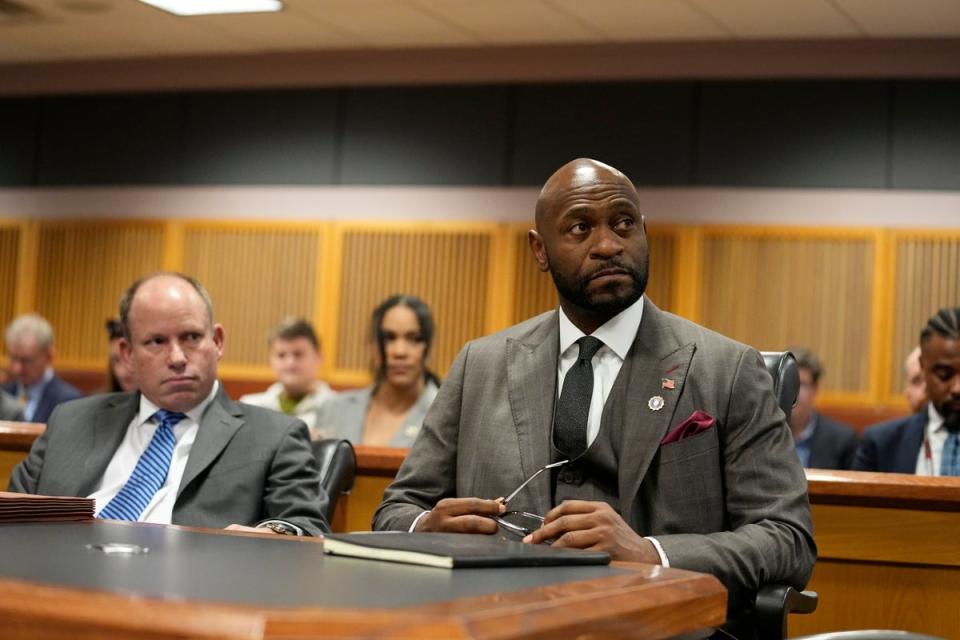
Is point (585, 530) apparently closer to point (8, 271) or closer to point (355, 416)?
point (355, 416)

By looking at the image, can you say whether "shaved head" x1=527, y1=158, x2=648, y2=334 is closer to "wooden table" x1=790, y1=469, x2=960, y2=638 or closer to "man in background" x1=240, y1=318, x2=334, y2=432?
"wooden table" x1=790, y1=469, x2=960, y2=638

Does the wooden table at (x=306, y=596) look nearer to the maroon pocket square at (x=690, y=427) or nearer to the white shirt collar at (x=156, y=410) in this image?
the maroon pocket square at (x=690, y=427)

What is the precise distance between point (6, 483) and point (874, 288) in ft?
15.5

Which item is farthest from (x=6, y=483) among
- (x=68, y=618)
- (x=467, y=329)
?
(x=467, y=329)

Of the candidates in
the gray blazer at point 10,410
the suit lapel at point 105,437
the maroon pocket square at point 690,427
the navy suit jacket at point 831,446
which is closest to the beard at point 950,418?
the navy suit jacket at point 831,446

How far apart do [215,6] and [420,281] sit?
198 cm

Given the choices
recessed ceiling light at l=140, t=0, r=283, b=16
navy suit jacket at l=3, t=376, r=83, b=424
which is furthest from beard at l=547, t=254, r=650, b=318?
navy suit jacket at l=3, t=376, r=83, b=424

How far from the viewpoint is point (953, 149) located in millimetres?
6723

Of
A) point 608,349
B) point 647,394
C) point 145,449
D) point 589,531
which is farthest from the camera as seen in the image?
point 145,449

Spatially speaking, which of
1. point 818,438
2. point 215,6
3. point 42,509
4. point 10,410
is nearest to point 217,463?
point 42,509

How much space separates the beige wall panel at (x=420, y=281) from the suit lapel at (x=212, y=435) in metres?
4.26

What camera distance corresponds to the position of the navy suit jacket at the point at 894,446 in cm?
461

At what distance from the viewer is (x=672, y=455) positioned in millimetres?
2324

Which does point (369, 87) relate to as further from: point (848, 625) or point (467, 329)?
point (848, 625)
